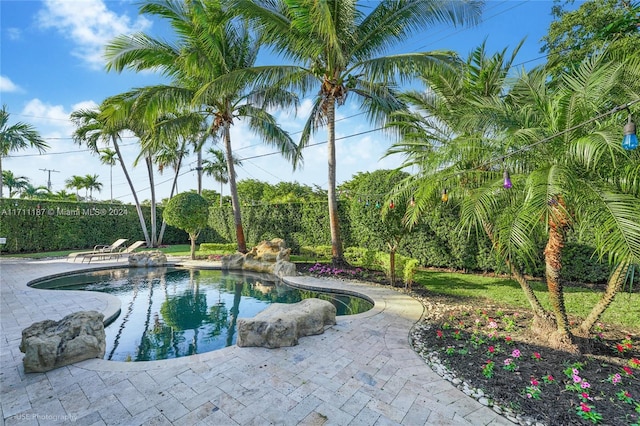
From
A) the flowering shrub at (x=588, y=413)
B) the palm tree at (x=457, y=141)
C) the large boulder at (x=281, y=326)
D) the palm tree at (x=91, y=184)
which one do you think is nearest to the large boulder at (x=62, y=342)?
the large boulder at (x=281, y=326)

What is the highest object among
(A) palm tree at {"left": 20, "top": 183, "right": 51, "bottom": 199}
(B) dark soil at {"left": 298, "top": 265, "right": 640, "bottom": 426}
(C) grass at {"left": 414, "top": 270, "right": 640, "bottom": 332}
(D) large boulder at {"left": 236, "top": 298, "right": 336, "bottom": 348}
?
(A) palm tree at {"left": 20, "top": 183, "right": 51, "bottom": 199}

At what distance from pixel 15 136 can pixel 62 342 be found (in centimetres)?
2083

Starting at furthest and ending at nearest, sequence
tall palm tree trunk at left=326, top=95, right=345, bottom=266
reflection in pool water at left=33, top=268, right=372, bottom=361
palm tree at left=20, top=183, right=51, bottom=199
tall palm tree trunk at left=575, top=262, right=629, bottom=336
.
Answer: palm tree at left=20, top=183, right=51, bottom=199
tall palm tree trunk at left=326, top=95, right=345, bottom=266
reflection in pool water at left=33, top=268, right=372, bottom=361
tall palm tree trunk at left=575, top=262, right=629, bottom=336

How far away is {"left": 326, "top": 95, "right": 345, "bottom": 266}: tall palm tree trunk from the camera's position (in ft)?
30.6

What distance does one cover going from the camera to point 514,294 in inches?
269

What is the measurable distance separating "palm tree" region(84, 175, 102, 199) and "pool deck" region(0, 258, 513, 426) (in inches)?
1799

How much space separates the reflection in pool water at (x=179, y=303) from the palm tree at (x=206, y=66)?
3.50m

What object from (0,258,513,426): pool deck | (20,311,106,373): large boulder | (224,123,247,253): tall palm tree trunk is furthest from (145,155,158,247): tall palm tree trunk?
(20,311,106,373): large boulder

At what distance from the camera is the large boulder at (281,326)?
164 inches

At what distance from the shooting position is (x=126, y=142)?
1675 cm

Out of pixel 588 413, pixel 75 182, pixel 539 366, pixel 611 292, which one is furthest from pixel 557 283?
pixel 75 182

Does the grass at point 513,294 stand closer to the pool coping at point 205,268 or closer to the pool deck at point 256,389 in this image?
the pool coping at point 205,268

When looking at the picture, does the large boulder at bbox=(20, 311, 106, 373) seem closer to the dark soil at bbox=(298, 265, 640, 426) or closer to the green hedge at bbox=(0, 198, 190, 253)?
the dark soil at bbox=(298, 265, 640, 426)

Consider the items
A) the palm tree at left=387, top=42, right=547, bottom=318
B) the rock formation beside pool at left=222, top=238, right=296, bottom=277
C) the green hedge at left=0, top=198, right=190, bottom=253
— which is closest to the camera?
the palm tree at left=387, top=42, right=547, bottom=318
